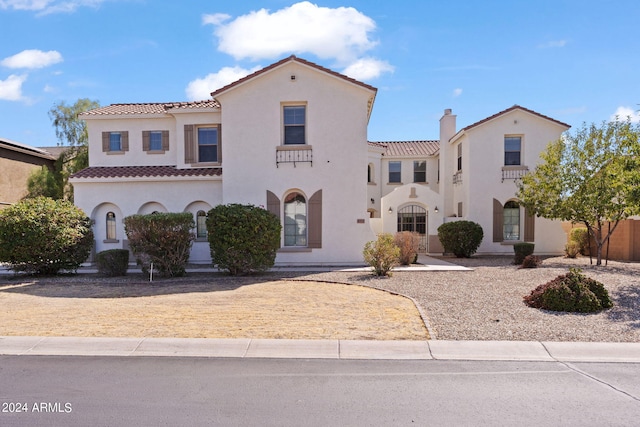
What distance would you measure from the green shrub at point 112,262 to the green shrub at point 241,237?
3288mm

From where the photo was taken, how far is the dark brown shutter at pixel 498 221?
813 inches

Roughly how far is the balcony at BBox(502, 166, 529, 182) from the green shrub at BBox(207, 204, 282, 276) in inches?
519

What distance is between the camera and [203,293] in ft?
35.8

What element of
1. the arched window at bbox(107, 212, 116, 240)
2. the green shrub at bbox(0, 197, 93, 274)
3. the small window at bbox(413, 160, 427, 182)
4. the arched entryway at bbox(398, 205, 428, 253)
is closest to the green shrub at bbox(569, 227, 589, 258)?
the arched entryway at bbox(398, 205, 428, 253)

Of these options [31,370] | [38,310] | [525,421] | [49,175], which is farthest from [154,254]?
[49,175]

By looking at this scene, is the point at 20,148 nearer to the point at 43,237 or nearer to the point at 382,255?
the point at 43,237

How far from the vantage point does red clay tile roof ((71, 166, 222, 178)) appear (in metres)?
16.6

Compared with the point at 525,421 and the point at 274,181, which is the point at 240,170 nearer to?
the point at 274,181

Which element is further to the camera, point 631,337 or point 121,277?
point 121,277

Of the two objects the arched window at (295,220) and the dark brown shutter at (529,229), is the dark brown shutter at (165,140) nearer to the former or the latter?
the arched window at (295,220)

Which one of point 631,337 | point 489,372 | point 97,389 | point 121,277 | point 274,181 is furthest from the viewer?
point 274,181

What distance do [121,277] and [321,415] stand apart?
11567mm

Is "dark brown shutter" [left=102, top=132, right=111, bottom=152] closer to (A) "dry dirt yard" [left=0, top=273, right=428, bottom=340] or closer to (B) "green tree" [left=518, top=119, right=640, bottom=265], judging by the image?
(A) "dry dirt yard" [left=0, top=273, right=428, bottom=340]

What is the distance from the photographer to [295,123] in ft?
52.7
